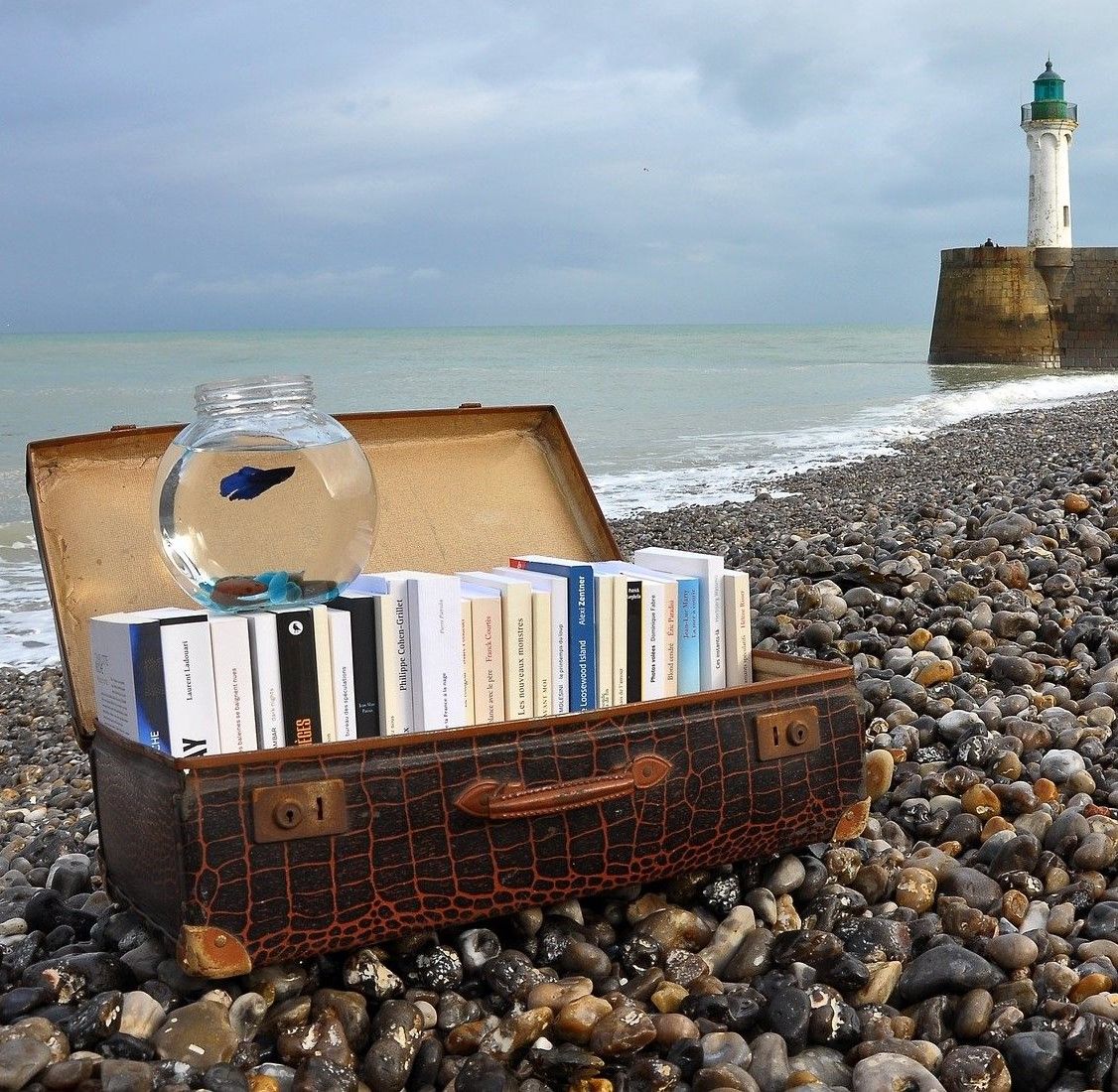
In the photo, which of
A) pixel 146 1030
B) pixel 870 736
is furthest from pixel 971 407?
pixel 146 1030

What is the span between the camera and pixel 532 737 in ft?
6.73

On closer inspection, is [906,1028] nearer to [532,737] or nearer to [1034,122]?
[532,737]

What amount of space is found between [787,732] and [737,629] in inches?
12.5

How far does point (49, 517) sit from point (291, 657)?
76cm

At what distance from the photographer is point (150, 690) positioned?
200 cm

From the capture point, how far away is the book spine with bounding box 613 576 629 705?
241 centimetres

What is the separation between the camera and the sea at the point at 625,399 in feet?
42.0

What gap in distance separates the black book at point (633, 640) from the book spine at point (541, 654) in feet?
0.52

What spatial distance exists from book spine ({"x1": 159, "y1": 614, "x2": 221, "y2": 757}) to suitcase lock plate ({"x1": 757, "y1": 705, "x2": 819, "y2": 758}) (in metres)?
0.91

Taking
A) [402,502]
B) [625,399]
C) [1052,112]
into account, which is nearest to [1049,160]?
[1052,112]

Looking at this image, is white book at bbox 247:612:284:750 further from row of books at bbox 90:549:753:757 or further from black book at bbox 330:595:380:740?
black book at bbox 330:595:380:740

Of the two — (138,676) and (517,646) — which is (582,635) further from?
(138,676)

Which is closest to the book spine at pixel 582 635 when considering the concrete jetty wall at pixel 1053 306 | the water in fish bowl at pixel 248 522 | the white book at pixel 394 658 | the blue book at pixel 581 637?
the blue book at pixel 581 637

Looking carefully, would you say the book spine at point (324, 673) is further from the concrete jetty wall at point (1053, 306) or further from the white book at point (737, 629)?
the concrete jetty wall at point (1053, 306)
